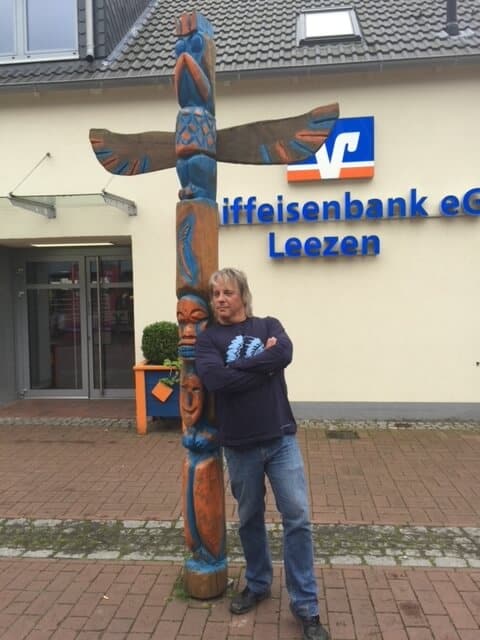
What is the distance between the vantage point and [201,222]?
322 cm

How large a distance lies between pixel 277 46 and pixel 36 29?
146 inches

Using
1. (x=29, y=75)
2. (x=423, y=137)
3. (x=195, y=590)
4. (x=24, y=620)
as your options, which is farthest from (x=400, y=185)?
(x=24, y=620)

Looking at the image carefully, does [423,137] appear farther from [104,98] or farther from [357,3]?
[104,98]

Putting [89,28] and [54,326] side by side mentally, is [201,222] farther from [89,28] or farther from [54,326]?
[54,326]

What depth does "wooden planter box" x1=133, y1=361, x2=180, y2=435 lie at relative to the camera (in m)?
7.12

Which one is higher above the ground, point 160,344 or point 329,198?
point 329,198

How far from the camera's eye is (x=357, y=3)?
9242 mm

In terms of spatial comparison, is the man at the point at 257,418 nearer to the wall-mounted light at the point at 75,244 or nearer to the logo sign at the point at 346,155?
the logo sign at the point at 346,155

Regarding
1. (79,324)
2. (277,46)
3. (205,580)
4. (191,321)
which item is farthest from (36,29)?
(205,580)

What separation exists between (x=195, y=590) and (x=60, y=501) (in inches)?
85.4

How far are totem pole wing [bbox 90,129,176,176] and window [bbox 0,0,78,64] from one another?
6.13 meters

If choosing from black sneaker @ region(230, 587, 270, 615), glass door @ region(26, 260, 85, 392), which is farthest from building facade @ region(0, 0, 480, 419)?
black sneaker @ region(230, 587, 270, 615)

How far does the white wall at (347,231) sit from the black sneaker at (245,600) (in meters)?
4.64

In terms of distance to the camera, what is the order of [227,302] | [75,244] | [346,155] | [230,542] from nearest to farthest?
[227,302] < [230,542] < [346,155] < [75,244]
